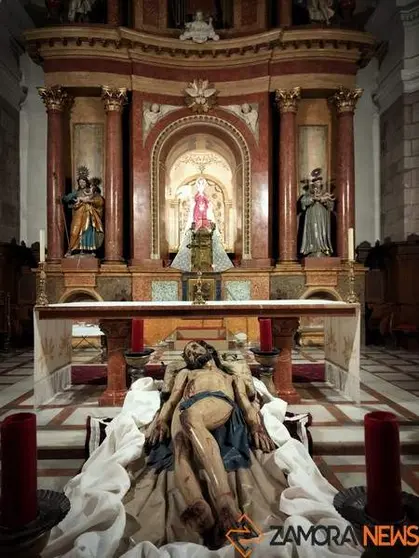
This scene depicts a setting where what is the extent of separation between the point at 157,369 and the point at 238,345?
2874 mm

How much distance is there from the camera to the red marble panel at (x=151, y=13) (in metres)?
10.5

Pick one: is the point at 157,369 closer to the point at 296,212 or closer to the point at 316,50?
the point at 296,212

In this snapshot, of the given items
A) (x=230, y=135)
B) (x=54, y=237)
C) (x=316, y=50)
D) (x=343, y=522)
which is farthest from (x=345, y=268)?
(x=343, y=522)

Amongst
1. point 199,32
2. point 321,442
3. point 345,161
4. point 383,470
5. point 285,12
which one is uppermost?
point 285,12

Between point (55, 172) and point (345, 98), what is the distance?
23.0 feet

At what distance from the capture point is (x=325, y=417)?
4430 mm

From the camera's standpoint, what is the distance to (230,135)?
10.6 meters

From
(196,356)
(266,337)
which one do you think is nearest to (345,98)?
(266,337)

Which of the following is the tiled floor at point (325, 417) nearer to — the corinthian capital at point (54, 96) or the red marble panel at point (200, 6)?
the corinthian capital at point (54, 96)

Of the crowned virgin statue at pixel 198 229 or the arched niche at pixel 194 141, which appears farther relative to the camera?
the arched niche at pixel 194 141

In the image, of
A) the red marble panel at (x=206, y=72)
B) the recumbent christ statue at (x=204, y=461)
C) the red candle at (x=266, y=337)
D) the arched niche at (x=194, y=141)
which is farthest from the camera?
the arched niche at (x=194, y=141)

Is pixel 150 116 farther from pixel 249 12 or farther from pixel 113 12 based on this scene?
pixel 249 12

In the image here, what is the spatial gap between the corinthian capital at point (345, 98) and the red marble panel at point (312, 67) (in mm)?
492

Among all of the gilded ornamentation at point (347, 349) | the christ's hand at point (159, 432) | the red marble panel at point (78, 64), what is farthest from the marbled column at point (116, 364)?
the red marble panel at point (78, 64)
